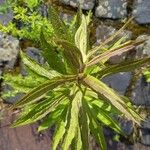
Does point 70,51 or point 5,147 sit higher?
point 70,51

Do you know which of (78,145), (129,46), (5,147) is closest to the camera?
(129,46)

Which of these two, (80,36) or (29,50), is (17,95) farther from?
(80,36)

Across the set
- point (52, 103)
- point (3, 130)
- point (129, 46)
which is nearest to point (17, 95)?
point (3, 130)

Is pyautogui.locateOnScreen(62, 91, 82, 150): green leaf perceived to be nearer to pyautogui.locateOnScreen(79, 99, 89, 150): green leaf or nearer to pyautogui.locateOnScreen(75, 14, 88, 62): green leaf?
Result: pyautogui.locateOnScreen(79, 99, 89, 150): green leaf

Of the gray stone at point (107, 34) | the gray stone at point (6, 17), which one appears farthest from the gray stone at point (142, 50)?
the gray stone at point (6, 17)

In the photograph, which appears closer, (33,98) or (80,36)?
(33,98)

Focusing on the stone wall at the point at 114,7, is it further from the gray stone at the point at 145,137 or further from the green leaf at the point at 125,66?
the green leaf at the point at 125,66

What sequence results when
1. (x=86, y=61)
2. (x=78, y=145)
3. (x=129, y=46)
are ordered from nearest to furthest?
(x=129, y=46), (x=86, y=61), (x=78, y=145)
